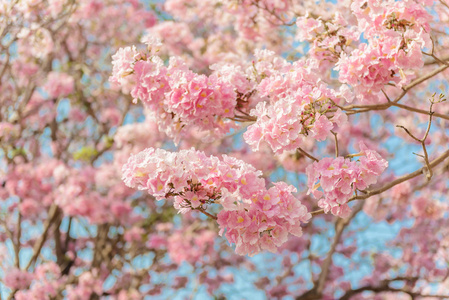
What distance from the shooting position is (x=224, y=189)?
80.0 inches

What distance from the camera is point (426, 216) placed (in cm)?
639

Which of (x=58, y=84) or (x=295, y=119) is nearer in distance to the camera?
(x=295, y=119)

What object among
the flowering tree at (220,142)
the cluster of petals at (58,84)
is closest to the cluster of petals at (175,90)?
the flowering tree at (220,142)

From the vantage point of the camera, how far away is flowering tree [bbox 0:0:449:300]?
2.18m

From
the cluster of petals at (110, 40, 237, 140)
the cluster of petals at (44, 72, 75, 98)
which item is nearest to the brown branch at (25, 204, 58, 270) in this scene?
the cluster of petals at (44, 72, 75, 98)

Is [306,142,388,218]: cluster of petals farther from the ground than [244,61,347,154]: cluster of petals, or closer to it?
closer to it

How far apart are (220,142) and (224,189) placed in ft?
13.8

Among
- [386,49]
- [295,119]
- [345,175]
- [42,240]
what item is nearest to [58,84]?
[42,240]

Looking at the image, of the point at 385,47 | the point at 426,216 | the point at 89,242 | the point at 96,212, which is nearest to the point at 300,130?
the point at 385,47

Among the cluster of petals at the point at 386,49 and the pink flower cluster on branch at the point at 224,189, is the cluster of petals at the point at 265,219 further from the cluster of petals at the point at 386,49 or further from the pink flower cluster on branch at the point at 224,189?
the cluster of petals at the point at 386,49

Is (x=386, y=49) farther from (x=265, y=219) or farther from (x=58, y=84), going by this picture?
(x=58, y=84)

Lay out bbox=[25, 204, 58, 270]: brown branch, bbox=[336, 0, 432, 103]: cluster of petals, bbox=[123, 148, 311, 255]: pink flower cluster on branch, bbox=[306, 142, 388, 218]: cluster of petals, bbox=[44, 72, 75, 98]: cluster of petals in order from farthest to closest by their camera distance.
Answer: bbox=[44, 72, 75, 98]: cluster of petals
bbox=[25, 204, 58, 270]: brown branch
bbox=[336, 0, 432, 103]: cluster of petals
bbox=[306, 142, 388, 218]: cluster of petals
bbox=[123, 148, 311, 255]: pink flower cluster on branch

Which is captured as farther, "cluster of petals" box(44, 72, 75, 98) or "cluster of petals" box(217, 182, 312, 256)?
"cluster of petals" box(44, 72, 75, 98)

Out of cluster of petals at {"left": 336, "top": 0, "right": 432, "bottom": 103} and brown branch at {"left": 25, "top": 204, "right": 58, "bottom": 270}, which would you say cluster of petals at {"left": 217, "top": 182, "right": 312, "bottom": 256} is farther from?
brown branch at {"left": 25, "top": 204, "right": 58, "bottom": 270}
